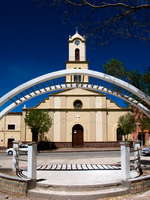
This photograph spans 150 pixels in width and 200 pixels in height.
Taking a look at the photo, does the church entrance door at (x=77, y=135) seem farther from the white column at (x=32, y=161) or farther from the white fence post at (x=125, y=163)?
the white column at (x=32, y=161)

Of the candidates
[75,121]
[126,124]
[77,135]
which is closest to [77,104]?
[75,121]

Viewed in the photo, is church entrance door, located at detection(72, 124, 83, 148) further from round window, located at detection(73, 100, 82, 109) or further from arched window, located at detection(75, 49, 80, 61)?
arched window, located at detection(75, 49, 80, 61)

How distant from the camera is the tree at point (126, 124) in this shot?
28984mm

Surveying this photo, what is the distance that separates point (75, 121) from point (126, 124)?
746 centimetres

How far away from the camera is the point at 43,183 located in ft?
20.2

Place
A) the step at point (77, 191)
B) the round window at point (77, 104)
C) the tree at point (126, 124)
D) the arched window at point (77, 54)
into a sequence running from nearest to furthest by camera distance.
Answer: the step at point (77, 191), the tree at point (126, 124), the round window at point (77, 104), the arched window at point (77, 54)

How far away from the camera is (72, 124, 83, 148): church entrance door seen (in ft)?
99.5

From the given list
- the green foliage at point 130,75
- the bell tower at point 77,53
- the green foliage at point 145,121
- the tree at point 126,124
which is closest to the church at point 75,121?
the tree at point 126,124

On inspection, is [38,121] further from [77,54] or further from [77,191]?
[77,191]

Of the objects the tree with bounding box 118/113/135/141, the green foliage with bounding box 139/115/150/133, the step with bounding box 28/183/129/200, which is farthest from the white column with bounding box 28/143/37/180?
the tree with bounding box 118/113/135/141

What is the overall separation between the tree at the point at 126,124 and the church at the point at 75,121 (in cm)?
126

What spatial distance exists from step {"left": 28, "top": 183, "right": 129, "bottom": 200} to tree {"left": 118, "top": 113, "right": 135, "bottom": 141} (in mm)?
23600

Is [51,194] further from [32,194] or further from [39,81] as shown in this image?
[39,81]

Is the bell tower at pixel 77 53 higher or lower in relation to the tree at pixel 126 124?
higher
